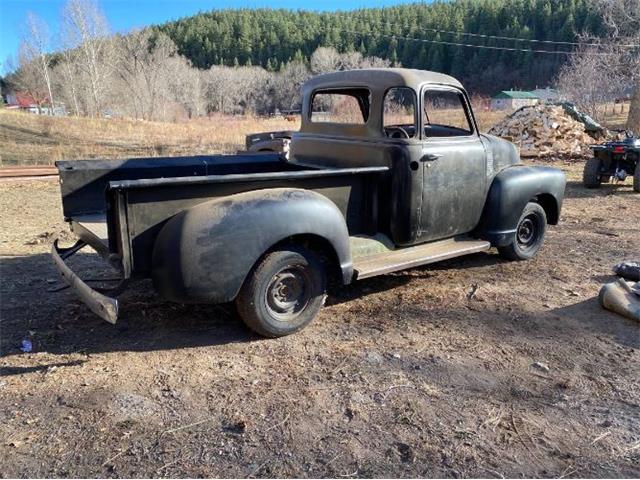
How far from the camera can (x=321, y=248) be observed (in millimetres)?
3893

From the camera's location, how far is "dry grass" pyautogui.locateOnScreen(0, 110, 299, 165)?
1733 cm

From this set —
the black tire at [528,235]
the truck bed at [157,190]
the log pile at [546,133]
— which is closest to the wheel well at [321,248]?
the truck bed at [157,190]

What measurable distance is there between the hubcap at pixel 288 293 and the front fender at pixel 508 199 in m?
2.16

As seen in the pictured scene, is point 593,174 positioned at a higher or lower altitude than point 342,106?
lower

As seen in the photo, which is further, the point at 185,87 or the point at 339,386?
the point at 185,87

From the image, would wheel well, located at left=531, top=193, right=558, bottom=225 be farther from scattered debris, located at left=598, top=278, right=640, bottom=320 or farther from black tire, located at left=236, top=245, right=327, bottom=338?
black tire, located at left=236, top=245, right=327, bottom=338

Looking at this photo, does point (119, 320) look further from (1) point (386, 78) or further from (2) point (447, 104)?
(2) point (447, 104)

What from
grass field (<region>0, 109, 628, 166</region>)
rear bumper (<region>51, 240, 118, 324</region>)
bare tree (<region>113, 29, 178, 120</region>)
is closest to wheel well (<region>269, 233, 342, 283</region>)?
rear bumper (<region>51, 240, 118, 324</region>)

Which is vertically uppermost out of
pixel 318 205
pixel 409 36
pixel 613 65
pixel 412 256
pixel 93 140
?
pixel 409 36

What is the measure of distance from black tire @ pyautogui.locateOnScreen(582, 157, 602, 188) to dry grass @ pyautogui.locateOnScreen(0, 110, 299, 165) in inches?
460

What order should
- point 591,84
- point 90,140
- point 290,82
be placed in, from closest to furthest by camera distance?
1. point 90,140
2. point 591,84
3. point 290,82

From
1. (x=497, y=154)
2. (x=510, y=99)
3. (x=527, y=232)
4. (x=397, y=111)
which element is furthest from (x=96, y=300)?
(x=510, y=99)

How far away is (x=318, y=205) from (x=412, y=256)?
1.15m

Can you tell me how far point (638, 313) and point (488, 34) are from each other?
96360mm
